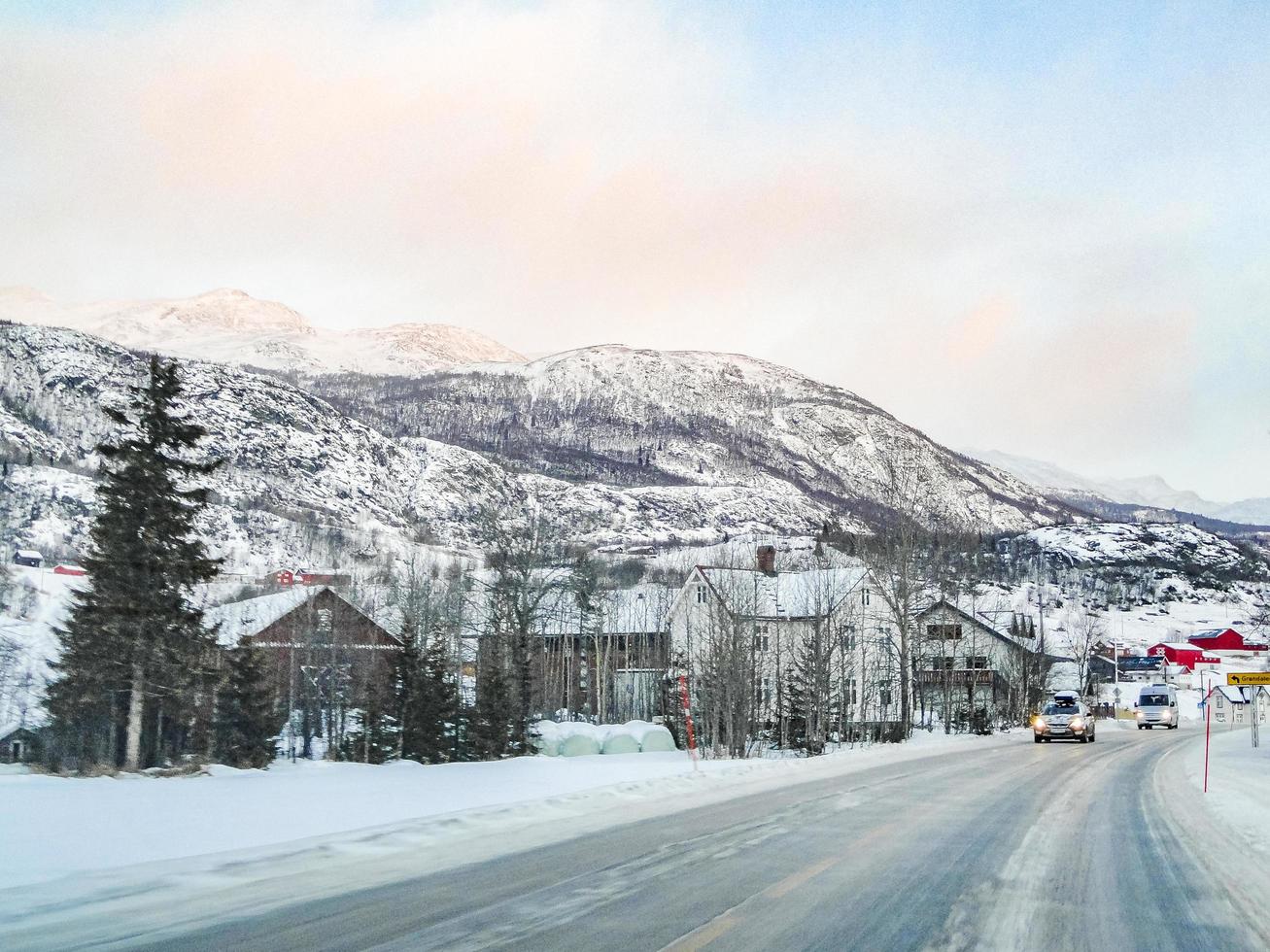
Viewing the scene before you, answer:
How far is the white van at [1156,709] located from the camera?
63.9m

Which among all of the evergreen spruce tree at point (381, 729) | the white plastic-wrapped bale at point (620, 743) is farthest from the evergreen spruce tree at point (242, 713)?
the white plastic-wrapped bale at point (620, 743)

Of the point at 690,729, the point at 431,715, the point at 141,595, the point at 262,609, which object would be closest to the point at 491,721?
the point at 431,715

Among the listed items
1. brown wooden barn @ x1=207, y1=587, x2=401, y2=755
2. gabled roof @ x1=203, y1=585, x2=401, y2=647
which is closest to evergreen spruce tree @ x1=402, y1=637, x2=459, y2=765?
brown wooden barn @ x1=207, y1=587, x2=401, y2=755

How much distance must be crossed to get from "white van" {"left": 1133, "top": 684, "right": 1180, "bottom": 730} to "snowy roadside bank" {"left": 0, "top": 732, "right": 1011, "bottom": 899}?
53056 mm

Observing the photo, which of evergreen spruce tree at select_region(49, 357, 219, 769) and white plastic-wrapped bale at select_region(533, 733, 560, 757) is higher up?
evergreen spruce tree at select_region(49, 357, 219, 769)

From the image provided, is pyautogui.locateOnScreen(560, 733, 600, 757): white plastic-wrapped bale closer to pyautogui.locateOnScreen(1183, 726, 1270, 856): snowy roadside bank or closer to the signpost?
pyautogui.locateOnScreen(1183, 726, 1270, 856): snowy roadside bank

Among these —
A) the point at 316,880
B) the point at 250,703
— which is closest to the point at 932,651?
the point at 250,703

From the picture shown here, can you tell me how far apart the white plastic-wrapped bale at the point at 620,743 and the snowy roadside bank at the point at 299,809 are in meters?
13.0

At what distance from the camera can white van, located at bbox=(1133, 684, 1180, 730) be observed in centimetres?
6391

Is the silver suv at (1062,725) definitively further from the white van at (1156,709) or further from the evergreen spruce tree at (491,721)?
the evergreen spruce tree at (491,721)

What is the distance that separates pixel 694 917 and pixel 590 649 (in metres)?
73.5

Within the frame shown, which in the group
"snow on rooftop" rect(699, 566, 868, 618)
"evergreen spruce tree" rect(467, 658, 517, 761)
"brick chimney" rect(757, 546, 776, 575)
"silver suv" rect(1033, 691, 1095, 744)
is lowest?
"silver suv" rect(1033, 691, 1095, 744)

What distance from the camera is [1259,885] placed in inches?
367

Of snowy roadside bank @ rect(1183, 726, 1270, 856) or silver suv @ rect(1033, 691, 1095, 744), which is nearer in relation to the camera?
snowy roadside bank @ rect(1183, 726, 1270, 856)
